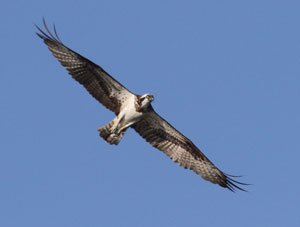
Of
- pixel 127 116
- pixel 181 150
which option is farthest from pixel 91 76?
pixel 181 150

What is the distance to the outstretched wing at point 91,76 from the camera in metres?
16.8

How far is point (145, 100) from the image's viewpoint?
16.8m

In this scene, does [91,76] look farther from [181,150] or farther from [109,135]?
[181,150]

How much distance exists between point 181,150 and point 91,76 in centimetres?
324

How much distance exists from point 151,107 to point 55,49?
280 centimetres

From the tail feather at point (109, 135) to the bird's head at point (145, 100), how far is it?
3.13 ft

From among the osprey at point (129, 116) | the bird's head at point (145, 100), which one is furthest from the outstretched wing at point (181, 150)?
the bird's head at point (145, 100)

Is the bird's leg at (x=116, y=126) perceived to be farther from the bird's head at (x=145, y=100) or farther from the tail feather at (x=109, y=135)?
the bird's head at (x=145, y=100)

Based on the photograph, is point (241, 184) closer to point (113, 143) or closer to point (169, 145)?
point (169, 145)

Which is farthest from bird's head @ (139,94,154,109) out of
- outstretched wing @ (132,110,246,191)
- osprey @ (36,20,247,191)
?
outstretched wing @ (132,110,246,191)

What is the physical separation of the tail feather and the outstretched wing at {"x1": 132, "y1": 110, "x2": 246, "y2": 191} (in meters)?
0.81

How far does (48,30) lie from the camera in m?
16.6

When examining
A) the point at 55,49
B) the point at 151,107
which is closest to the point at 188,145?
the point at 151,107

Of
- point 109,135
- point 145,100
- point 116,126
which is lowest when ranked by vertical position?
point 109,135
